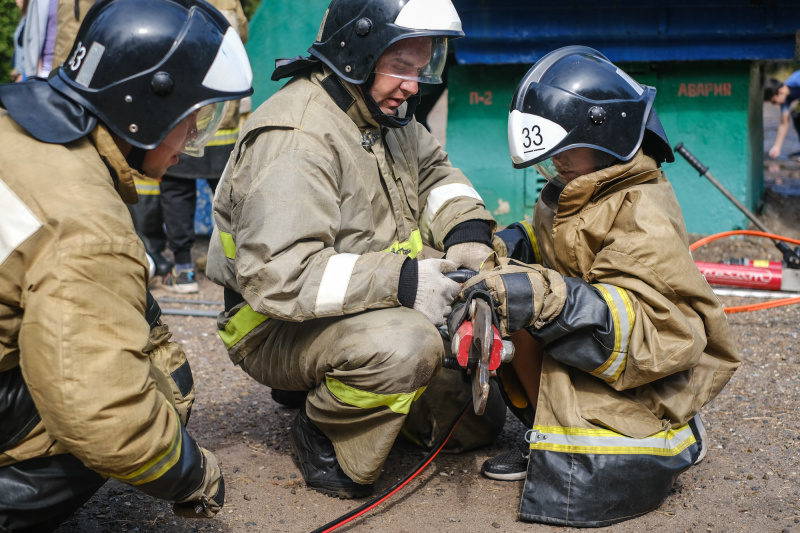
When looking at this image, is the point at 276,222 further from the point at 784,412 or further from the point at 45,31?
the point at 45,31

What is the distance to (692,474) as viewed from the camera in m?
3.29

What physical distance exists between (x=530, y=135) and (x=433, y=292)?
0.69 metres

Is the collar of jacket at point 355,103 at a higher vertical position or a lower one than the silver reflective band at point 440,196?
higher

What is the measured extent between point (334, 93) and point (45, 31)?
3121mm

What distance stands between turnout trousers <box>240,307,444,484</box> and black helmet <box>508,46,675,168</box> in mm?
777

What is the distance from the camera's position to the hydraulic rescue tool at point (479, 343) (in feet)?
8.52

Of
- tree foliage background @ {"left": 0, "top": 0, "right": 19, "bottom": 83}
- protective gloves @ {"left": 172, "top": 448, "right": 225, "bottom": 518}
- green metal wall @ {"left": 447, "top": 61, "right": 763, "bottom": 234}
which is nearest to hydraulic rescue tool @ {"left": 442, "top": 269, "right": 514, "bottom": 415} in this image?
protective gloves @ {"left": 172, "top": 448, "right": 225, "bottom": 518}

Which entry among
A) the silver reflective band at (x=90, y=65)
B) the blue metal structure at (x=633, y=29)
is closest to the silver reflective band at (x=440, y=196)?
the silver reflective band at (x=90, y=65)

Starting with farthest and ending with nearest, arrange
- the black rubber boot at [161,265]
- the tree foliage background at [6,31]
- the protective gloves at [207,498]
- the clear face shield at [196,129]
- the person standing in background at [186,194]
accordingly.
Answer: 1. the tree foliage background at [6,31]
2. the black rubber boot at [161,265]
3. the person standing in background at [186,194]
4. the clear face shield at [196,129]
5. the protective gloves at [207,498]

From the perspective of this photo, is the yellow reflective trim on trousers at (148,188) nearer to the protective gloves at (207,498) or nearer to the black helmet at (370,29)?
the black helmet at (370,29)

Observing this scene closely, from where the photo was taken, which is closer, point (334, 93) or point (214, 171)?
point (334, 93)

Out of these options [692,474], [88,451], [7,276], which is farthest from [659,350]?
[7,276]

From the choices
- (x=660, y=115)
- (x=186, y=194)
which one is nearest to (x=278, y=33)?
(x=186, y=194)

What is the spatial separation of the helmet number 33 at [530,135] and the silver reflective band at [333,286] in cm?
77
